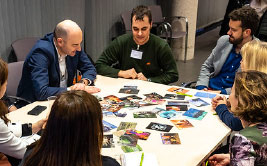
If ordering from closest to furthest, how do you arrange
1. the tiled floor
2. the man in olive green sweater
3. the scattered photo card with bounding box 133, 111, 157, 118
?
the scattered photo card with bounding box 133, 111, 157, 118, the man in olive green sweater, the tiled floor

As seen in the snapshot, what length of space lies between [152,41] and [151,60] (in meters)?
0.20

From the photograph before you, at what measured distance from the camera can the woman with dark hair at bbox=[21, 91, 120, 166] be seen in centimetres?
124

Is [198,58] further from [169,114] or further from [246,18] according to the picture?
[169,114]

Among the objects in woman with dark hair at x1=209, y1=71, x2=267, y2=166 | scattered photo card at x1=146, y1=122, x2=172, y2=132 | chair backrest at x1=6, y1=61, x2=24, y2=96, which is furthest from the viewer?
chair backrest at x1=6, y1=61, x2=24, y2=96

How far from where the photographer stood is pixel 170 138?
2025 mm

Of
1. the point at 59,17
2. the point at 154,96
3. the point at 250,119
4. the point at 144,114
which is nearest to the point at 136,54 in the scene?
the point at 154,96

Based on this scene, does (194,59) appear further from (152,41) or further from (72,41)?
(72,41)

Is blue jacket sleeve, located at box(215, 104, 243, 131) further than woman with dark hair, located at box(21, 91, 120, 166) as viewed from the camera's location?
Yes

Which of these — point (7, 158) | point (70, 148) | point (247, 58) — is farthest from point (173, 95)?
point (70, 148)

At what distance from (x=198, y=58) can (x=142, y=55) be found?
372 cm

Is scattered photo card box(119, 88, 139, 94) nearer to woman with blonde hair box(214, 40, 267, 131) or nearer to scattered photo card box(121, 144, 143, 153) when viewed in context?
woman with blonde hair box(214, 40, 267, 131)

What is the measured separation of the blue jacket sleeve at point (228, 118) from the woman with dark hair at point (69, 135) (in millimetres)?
1204

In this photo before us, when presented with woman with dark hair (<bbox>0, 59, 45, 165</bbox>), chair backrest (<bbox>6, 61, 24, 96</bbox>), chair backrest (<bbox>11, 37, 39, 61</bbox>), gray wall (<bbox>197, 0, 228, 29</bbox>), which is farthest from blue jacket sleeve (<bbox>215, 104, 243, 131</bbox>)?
gray wall (<bbox>197, 0, 228, 29</bbox>)

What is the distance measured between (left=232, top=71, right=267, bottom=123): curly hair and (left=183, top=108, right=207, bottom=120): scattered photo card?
1.98 feet
